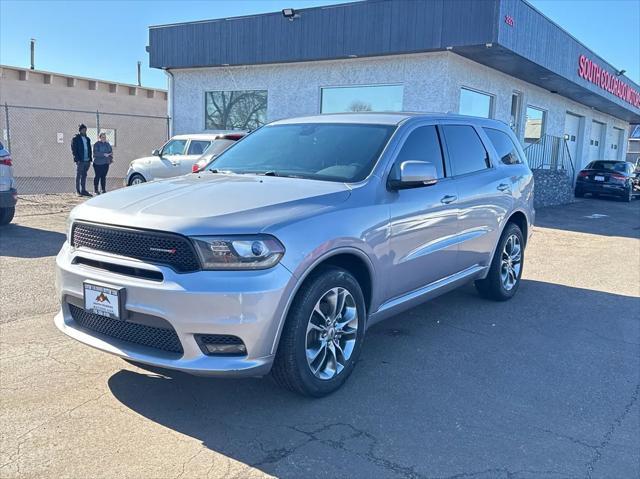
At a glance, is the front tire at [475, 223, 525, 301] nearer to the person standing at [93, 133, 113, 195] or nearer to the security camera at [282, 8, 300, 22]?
the security camera at [282, 8, 300, 22]

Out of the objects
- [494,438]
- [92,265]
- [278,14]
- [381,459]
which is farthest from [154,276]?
[278,14]

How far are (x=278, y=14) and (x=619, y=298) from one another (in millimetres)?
12363

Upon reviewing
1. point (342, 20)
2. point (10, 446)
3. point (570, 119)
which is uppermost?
point (342, 20)

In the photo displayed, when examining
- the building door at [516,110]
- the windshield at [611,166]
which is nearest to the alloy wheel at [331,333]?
the building door at [516,110]

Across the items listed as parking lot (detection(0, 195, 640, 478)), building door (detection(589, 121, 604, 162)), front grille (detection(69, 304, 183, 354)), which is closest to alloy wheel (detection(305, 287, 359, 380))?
parking lot (detection(0, 195, 640, 478))

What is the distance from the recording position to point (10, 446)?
3143 millimetres

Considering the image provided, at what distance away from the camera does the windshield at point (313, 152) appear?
4.36 metres

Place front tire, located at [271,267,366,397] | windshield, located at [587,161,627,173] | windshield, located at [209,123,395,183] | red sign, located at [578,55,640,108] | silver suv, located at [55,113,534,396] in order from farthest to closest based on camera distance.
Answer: windshield, located at [587,161,627,173] < red sign, located at [578,55,640,108] < windshield, located at [209,123,395,183] < front tire, located at [271,267,366,397] < silver suv, located at [55,113,534,396]

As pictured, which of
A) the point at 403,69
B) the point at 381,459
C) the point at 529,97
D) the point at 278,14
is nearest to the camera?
the point at 381,459

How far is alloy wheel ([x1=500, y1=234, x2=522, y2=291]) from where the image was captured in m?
6.33

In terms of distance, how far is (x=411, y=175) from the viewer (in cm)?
418

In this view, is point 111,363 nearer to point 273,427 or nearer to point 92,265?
point 92,265

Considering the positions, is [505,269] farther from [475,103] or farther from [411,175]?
[475,103]

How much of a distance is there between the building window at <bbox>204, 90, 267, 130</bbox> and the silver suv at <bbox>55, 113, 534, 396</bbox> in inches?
507
